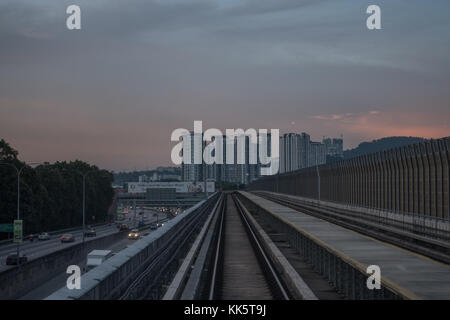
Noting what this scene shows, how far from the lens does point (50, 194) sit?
80.3m

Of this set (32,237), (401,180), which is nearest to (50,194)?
(32,237)

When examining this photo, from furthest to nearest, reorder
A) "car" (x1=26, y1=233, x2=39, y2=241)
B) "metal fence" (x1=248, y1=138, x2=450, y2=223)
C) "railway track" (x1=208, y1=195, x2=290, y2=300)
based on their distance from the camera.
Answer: "car" (x1=26, y1=233, x2=39, y2=241) → "metal fence" (x1=248, y1=138, x2=450, y2=223) → "railway track" (x1=208, y1=195, x2=290, y2=300)

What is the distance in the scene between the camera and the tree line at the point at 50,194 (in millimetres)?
58531

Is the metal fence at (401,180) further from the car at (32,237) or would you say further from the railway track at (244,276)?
the car at (32,237)

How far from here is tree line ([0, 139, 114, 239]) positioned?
58.5 metres

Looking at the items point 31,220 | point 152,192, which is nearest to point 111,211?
point 152,192

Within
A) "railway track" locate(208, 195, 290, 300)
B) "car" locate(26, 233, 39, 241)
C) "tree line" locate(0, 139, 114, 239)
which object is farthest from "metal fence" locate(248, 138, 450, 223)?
"car" locate(26, 233, 39, 241)

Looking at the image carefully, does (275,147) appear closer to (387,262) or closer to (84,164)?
(84,164)

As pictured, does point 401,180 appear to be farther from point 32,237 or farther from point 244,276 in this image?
point 32,237

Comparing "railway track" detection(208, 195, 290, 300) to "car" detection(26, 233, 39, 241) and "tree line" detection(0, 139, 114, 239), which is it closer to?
"tree line" detection(0, 139, 114, 239)

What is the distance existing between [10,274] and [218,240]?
15270 millimetres
